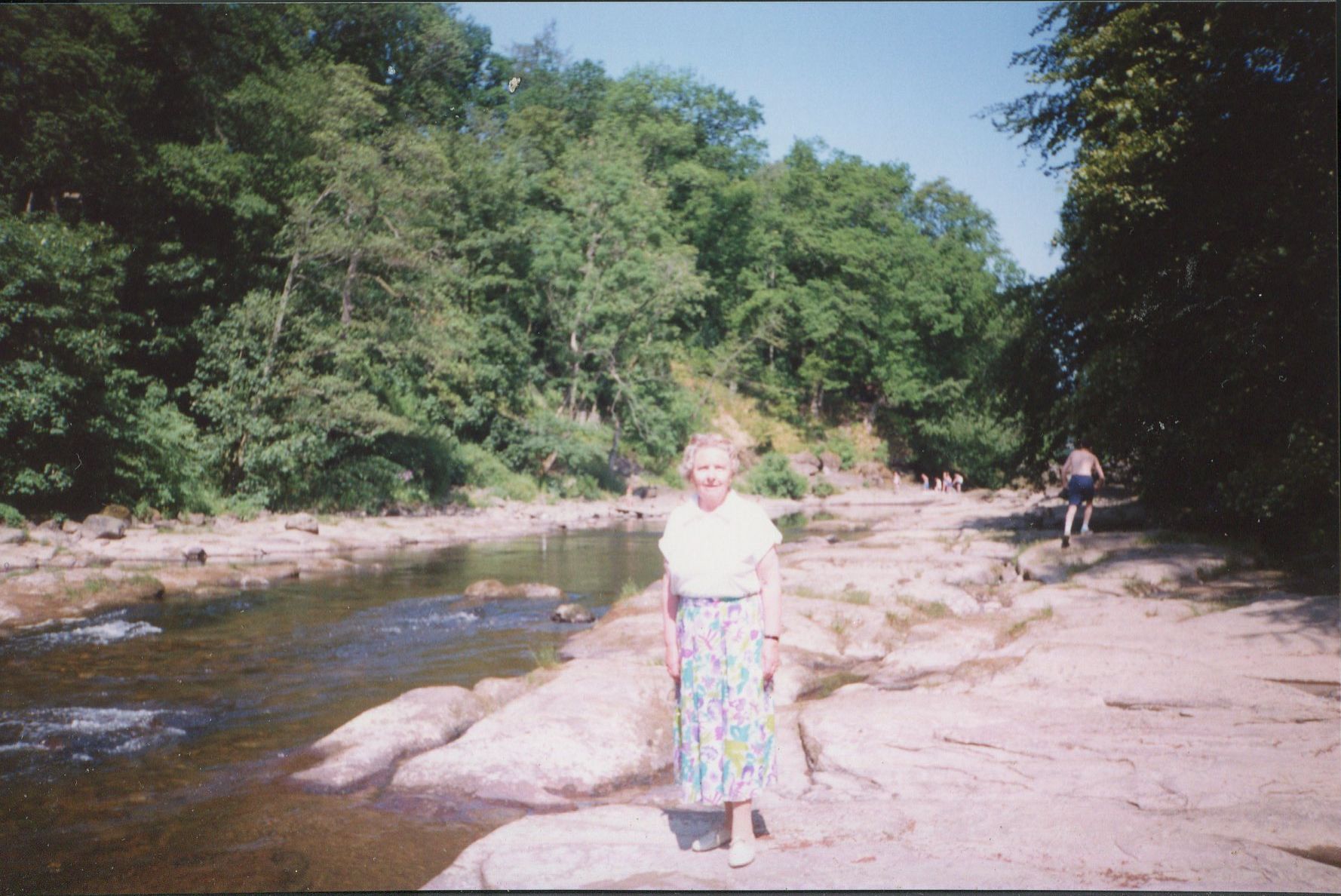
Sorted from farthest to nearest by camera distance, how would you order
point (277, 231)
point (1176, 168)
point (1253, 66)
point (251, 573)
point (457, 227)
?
1. point (457, 227)
2. point (277, 231)
3. point (251, 573)
4. point (1176, 168)
5. point (1253, 66)

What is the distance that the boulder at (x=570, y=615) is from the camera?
40.3 feet

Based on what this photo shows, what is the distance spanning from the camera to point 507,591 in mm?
14352

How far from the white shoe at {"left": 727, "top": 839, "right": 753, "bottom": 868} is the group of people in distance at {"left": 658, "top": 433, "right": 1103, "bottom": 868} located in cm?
9

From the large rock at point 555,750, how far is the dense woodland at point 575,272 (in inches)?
240

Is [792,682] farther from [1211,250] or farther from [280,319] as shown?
[280,319]

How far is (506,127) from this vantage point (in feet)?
128

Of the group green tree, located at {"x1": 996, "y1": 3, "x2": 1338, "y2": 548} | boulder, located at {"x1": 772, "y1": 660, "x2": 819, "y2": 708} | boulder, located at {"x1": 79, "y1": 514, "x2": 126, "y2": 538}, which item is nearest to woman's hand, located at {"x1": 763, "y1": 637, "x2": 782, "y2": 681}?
boulder, located at {"x1": 772, "y1": 660, "x2": 819, "y2": 708}

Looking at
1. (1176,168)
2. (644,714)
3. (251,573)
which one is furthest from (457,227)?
(644,714)

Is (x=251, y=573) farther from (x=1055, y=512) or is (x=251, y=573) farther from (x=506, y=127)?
(x=506, y=127)

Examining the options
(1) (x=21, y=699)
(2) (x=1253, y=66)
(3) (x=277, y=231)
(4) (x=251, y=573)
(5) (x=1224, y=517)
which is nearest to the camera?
(1) (x=21, y=699)

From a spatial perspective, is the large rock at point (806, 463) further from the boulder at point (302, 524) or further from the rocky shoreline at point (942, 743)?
the rocky shoreline at point (942, 743)

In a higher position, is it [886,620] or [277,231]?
[277,231]

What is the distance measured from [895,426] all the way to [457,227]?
29181 millimetres

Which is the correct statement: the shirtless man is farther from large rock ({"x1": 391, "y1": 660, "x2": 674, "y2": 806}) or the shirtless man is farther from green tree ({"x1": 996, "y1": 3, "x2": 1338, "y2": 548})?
large rock ({"x1": 391, "y1": 660, "x2": 674, "y2": 806})
